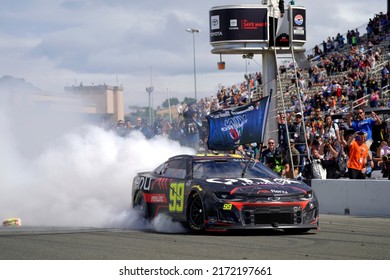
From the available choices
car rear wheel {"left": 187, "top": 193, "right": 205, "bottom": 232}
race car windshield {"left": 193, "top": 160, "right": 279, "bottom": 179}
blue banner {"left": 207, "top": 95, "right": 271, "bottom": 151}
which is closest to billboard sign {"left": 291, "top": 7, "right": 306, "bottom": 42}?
blue banner {"left": 207, "top": 95, "right": 271, "bottom": 151}

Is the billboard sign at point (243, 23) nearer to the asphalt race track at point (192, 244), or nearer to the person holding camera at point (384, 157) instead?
the person holding camera at point (384, 157)

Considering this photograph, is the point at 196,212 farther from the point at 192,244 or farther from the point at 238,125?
the point at 238,125

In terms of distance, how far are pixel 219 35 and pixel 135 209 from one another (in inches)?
562

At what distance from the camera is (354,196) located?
58.5 feet

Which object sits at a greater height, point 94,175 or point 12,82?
point 12,82

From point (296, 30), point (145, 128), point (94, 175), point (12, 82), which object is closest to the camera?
point (94, 175)

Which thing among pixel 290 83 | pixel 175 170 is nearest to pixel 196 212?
pixel 175 170

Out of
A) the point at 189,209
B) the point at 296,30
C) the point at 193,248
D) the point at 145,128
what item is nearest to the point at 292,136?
the point at 145,128

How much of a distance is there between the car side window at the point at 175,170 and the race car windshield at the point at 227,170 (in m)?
0.23

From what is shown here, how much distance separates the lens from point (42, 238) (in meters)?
12.2

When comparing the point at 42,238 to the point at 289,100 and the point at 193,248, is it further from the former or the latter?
the point at 289,100

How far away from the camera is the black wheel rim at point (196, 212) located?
12.5 meters

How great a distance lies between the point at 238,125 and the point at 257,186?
856 cm

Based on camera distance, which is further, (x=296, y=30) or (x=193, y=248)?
(x=296, y=30)
